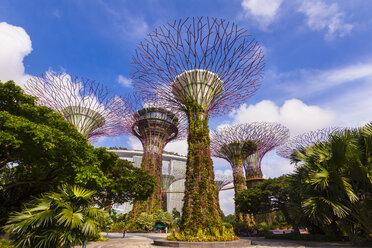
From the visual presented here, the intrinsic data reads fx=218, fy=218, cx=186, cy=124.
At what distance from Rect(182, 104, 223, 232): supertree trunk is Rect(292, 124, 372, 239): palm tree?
15.9 feet

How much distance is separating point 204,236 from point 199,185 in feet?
8.92

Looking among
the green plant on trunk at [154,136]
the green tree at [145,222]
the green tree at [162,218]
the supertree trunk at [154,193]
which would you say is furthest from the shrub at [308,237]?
the green plant on trunk at [154,136]

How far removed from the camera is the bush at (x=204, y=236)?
1121cm

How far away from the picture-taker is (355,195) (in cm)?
917

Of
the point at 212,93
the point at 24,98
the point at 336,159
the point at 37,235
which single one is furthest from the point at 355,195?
the point at 24,98

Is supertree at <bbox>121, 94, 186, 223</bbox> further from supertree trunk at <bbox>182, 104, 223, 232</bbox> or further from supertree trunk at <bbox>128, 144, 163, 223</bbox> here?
supertree trunk at <bbox>182, 104, 223, 232</bbox>

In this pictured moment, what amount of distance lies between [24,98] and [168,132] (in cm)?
2492

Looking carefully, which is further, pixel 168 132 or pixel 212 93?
pixel 168 132

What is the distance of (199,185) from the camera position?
42.5 ft

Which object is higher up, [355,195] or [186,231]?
[355,195]

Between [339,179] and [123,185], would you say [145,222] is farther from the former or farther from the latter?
[339,179]

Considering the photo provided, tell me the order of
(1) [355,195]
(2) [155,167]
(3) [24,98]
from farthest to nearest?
(2) [155,167] < (3) [24,98] < (1) [355,195]

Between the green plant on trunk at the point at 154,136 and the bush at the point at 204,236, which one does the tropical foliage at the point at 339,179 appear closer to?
the bush at the point at 204,236

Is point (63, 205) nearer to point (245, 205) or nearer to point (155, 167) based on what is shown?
point (245, 205)
